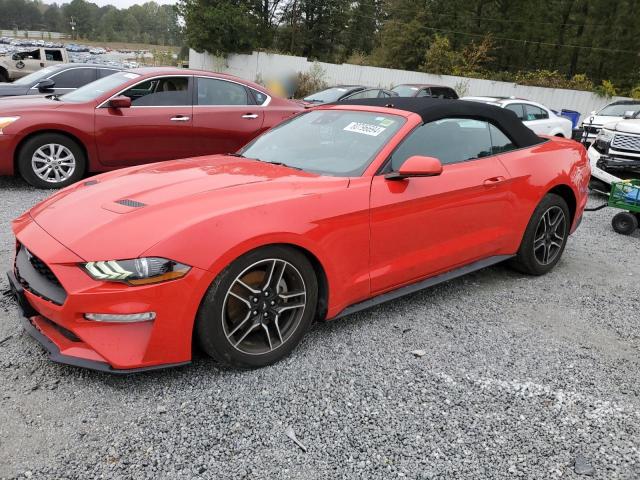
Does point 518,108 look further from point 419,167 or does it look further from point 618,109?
point 419,167

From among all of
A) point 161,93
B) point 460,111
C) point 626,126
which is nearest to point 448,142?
point 460,111

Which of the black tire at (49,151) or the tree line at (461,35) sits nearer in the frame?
the black tire at (49,151)

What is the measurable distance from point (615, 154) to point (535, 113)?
324 centimetres

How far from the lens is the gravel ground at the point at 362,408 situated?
2.18m

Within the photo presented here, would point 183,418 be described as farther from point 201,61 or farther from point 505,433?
point 201,61

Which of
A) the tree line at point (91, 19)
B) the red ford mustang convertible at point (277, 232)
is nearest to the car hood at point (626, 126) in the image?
the red ford mustang convertible at point (277, 232)

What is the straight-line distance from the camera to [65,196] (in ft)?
10.2

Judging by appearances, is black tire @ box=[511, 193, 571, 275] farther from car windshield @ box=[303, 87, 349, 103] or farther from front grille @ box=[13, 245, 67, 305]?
car windshield @ box=[303, 87, 349, 103]

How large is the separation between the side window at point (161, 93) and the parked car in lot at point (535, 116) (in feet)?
20.3

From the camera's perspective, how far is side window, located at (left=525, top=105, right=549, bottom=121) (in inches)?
430

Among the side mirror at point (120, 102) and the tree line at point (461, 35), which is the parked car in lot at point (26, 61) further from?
the tree line at point (461, 35)

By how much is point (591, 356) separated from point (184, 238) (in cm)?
259

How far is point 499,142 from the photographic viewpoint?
13.4 ft

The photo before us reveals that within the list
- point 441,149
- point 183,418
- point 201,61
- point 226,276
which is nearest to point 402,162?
point 441,149
